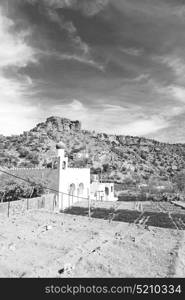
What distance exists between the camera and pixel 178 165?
9525 cm

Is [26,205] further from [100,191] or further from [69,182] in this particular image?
[100,191]

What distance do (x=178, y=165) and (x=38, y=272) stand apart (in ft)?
304

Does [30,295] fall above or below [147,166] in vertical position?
below

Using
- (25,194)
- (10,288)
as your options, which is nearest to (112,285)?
(10,288)

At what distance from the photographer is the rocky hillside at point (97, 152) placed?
226 ft

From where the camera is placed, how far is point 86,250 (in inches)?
408

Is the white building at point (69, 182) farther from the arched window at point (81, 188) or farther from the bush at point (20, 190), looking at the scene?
the bush at point (20, 190)

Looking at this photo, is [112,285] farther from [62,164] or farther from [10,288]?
[62,164]

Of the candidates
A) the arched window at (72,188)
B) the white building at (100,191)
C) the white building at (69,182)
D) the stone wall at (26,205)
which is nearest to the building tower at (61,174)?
the white building at (69,182)

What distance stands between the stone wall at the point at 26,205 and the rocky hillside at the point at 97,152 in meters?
32.6
